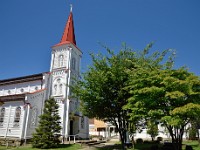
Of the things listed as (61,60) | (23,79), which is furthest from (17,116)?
(61,60)

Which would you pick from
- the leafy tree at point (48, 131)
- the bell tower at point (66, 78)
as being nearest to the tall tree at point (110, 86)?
the leafy tree at point (48, 131)

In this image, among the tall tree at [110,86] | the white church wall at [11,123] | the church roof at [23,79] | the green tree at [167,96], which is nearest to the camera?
the green tree at [167,96]

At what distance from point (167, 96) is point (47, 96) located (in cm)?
2063

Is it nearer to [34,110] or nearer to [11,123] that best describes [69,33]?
[34,110]

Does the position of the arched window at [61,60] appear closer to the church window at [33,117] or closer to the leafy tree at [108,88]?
the church window at [33,117]

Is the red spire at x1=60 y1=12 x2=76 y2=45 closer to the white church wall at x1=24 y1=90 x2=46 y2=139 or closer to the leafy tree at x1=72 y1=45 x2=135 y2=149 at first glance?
the white church wall at x1=24 y1=90 x2=46 y2=139

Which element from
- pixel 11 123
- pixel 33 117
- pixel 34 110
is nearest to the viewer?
pixel 11 123

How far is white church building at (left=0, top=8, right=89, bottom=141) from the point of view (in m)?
24.9

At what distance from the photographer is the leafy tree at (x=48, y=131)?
20.4 m

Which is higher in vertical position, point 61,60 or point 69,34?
point 69,34

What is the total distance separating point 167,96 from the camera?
13.0 meters

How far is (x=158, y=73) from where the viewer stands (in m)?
14.3

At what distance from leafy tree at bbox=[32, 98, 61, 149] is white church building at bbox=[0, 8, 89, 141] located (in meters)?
3.07

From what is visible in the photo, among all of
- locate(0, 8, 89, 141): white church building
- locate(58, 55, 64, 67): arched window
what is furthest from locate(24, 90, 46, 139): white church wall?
locate(58, 55, 64, 67): arched window
